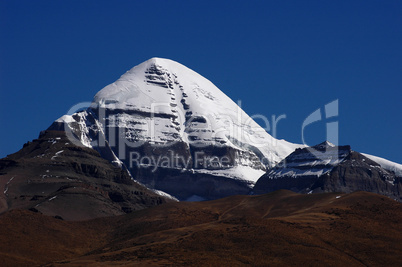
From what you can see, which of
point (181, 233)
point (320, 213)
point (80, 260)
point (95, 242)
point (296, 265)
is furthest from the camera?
point (95, 242)

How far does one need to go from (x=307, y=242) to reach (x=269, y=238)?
6.59m

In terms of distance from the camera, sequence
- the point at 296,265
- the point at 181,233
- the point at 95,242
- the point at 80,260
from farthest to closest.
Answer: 1. the point at 95,242
2. the point at 181,233
3. the point at 80,260
4. the point at 296,265

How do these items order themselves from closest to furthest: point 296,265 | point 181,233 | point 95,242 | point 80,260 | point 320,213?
point 296,265 → point 80,260 → point 181,233 → point 320,213 → point 95,242

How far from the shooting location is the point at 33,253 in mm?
175250

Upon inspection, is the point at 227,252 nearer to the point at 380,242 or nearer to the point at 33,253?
the point at 380,242

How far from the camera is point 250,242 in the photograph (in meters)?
155

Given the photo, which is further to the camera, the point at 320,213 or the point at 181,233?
the point at 320,213

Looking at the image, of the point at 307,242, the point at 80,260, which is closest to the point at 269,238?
the point at 307,242

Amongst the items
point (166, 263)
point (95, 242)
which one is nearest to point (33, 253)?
point (95, 242)

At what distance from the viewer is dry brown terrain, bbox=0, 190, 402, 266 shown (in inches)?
5851

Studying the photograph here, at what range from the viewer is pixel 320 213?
7087 inches

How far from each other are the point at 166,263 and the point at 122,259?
32.9 ft

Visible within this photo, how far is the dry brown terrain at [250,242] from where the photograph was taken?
148625 millimetres

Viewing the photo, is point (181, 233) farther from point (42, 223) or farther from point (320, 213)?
point (42, 223)
